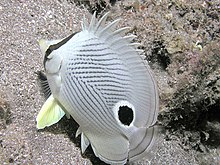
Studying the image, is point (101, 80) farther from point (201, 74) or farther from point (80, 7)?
point (80, 7)

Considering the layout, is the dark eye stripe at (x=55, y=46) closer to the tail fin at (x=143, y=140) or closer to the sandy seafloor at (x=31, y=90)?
the sandy seafloor at (x=31, y=90)

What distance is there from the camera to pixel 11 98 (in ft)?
7.72

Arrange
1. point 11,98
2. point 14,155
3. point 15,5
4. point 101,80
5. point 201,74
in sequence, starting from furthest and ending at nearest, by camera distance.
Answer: point 15,5 → point 201,74 → point 11,98 → point 101,80 → point 14,155

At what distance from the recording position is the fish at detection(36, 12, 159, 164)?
2186 mm

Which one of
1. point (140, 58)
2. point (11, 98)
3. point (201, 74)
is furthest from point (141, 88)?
point (11, 98)

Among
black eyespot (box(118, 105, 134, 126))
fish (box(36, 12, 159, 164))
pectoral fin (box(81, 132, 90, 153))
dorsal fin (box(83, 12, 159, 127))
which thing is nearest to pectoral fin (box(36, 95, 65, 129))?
fish (box(36, 12, 159, 164))

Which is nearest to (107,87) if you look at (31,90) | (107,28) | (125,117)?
(125,117)

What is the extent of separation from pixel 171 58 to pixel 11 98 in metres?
1.41

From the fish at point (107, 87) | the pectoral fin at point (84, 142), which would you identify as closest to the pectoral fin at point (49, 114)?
the fish at point (107, 87)

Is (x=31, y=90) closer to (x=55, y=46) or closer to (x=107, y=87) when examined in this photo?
(x=55, y=46)

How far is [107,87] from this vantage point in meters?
2.19

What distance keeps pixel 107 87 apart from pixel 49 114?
1.56 ft

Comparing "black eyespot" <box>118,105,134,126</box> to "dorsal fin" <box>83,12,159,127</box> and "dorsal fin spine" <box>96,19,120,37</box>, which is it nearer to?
"dorsal fin" <box>83,12,159,127</box>

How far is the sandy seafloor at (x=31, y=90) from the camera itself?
7.16 ft
